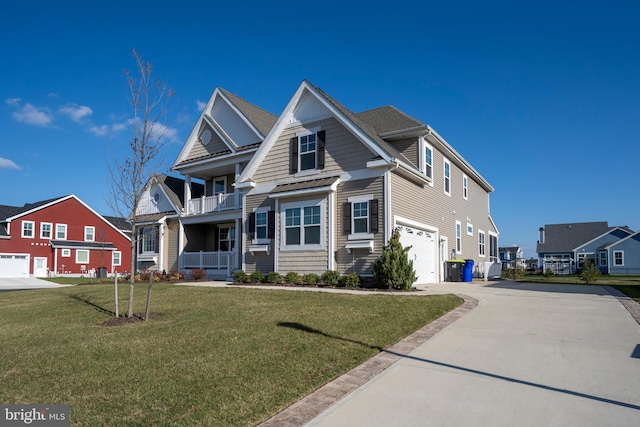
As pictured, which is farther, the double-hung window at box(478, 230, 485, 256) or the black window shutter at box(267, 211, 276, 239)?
the double-hung window at box(478, 230, 485, 256)

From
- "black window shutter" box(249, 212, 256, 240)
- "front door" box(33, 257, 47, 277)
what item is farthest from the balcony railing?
"front door" box(33, 257, 47, 277)

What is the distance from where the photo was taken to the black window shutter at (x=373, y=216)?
50.2 feet

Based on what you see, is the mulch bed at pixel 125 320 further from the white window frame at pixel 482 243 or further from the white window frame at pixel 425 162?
the white window frame at pixel 482 243

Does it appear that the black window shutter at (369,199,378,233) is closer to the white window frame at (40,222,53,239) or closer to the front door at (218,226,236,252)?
the front door at (218,226,236,252)

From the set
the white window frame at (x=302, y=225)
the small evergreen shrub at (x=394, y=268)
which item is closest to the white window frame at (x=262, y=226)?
the white window frame at (x=302, y=225)

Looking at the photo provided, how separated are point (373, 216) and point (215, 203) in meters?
9.69

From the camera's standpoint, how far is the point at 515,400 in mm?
4531

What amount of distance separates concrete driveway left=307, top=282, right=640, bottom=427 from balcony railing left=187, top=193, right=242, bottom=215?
14698mm

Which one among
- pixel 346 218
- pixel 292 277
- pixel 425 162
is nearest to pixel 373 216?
pixel 346 218

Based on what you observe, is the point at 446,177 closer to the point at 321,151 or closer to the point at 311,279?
the point at 321,151

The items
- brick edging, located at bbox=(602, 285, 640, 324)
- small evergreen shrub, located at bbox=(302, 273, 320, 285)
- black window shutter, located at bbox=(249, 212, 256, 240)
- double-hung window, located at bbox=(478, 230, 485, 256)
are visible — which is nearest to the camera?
brick edging, located at bbox=(602, 285, 640, 324)

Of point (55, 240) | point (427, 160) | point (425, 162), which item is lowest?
point (55, 240)

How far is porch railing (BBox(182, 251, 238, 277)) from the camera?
21.1 metres

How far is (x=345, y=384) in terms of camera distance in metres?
5.07
